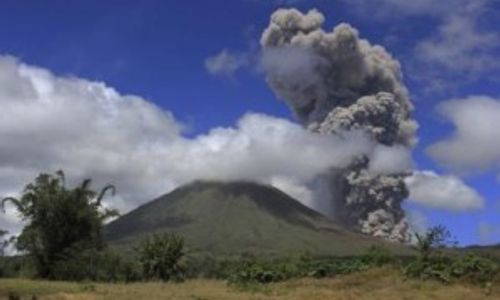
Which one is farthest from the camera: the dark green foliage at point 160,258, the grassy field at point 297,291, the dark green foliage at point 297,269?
the dark green foliage at point 160,258

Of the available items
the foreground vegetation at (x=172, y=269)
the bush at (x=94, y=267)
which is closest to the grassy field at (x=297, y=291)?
the foreground vegetation at (x=172, y=269)

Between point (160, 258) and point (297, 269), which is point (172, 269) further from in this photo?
point (297, 269)

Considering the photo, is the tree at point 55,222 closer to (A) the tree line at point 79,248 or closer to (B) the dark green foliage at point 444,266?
(A) the tree line at point 79,248

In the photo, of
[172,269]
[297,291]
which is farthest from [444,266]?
[172,269]

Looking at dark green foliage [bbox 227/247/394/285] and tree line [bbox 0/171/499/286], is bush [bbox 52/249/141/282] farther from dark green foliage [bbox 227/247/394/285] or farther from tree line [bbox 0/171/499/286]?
dark green foliage [bbox 227/247/394/285]

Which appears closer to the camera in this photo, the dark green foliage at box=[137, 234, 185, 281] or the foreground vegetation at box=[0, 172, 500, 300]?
the foreground vegetation at box=[0, 172, 500, 300]

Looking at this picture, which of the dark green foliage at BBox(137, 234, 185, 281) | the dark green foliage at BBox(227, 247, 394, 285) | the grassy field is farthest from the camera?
the dark green foliage at BBox(137, 234, 185, 281)

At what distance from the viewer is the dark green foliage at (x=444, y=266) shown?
37.0 meters

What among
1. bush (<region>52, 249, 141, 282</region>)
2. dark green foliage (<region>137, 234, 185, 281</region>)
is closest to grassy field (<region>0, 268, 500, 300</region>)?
dark green foliage (<region>137, 234, 185, 281</region>)

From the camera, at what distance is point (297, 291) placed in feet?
118

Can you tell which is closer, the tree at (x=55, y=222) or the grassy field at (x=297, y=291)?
the grassy field at (x=297, y=291)

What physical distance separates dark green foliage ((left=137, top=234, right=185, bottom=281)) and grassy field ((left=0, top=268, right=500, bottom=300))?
45.7 feet

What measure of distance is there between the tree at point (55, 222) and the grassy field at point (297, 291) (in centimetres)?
1916

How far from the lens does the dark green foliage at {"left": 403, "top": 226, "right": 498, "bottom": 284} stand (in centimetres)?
3697
